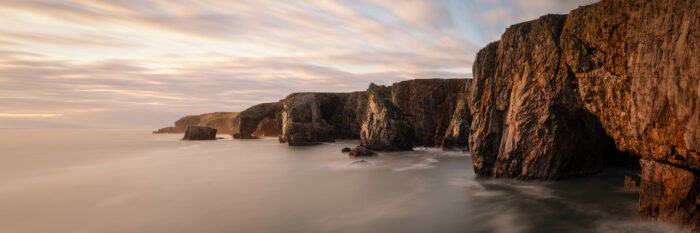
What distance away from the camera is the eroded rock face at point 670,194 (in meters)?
6.04

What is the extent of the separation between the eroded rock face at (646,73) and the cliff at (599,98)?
2 cm

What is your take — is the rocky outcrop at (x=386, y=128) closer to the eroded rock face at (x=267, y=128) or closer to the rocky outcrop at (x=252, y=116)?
the rocky outcrop at (x=252, y=116)

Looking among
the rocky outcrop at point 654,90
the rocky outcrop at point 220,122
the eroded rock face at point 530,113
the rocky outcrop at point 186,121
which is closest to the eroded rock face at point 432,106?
the eroded rock face at point 530,113

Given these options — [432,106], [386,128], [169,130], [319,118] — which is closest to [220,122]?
[169,130]

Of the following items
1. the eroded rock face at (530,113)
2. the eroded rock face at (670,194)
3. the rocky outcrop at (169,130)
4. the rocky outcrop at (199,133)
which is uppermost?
the eroded rock face at (530,113)

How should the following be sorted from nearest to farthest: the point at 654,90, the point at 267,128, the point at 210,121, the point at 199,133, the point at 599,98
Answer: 1. the point at 654,90
2. the point at 599,98
3. the point at 199,133
4. the point at 267,128
5. the point at 210,121

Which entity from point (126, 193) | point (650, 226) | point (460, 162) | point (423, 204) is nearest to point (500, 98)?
point (423, 204)

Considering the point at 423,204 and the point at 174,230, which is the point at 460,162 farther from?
the point at 174,230

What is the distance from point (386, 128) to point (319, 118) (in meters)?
16.6

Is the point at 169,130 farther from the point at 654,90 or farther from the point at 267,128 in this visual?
the point at 654,90

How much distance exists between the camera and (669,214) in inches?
255

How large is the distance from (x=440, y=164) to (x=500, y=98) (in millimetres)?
7915

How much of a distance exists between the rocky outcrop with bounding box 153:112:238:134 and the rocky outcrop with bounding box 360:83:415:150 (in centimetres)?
5295

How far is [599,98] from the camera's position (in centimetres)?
796
